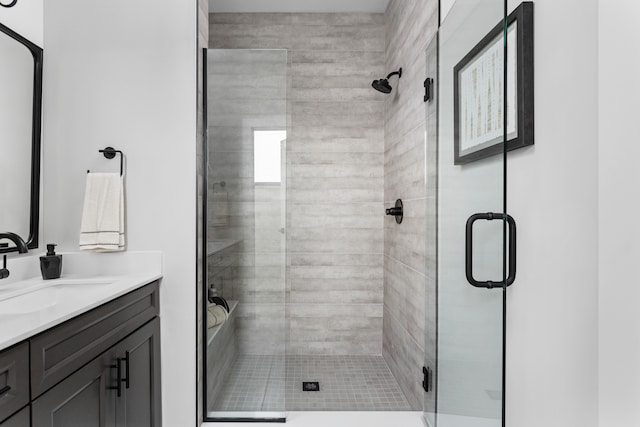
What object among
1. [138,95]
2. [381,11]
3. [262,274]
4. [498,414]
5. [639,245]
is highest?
[381,11]

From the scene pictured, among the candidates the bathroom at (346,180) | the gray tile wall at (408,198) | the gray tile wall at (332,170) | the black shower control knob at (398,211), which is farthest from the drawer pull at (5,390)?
the gray tile wall at (332,170)

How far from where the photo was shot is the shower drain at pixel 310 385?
2602 millimetres

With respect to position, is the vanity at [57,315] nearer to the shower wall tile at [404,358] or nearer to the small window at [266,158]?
the small window at [266,158]

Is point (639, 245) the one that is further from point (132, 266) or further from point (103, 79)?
point (103, 79)

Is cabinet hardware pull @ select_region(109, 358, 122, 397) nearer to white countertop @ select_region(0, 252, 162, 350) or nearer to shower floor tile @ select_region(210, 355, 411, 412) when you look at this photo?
white countertop @ select_region(0, 252, 162, 350)

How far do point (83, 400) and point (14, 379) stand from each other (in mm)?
376

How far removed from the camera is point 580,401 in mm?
1027

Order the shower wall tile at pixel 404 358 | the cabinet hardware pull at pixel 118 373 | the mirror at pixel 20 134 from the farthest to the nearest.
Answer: the shower wall tile at pixel 404 358 < the mirror at pixel 20 134 < the cabinet hardware pull at pixel 118 373

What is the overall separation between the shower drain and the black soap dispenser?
1567mm

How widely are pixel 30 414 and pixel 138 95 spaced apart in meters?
1.45

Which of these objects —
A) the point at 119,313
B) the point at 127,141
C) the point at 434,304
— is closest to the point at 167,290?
the point at 119,313

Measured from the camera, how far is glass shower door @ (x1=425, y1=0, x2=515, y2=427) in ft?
3.23

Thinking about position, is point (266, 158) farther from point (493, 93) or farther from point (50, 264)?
point (493, 93)

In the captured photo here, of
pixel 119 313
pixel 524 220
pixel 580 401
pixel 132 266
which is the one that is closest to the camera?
pixel 580 401
